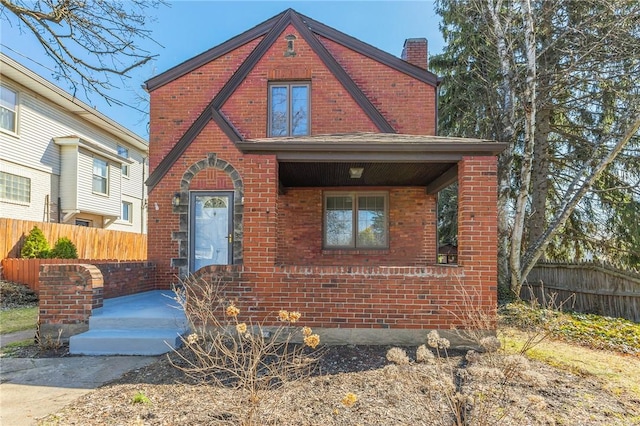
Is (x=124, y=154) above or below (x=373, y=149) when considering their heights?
above

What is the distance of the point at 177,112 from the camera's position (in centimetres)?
926

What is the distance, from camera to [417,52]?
32.5ft

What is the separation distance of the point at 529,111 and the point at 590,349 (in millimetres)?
5265

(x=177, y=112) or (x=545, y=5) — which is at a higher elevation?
(x=545, y=5)

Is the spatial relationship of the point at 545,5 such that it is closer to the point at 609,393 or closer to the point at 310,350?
the point at 609,393

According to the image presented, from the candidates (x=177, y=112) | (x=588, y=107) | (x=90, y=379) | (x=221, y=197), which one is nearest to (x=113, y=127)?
(x=177, y=112)

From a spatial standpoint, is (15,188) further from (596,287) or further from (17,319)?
(596,287)

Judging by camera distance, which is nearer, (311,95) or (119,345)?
(119,345)

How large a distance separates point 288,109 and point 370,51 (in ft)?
8.36

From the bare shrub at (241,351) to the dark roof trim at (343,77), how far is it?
560cm

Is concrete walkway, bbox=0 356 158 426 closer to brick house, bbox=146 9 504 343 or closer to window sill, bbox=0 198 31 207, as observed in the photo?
brick house, bbox=146 9 504 343

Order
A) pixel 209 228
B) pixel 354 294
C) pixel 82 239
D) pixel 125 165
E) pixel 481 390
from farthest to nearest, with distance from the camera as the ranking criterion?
pixel 125 165 < pixel 82 239 < pixel 209 228 < pixel 354 294 < pixel 481 390

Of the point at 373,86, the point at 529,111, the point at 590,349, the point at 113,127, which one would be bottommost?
the point at 590,349

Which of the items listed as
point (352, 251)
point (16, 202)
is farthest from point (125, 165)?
point (352, 251)
